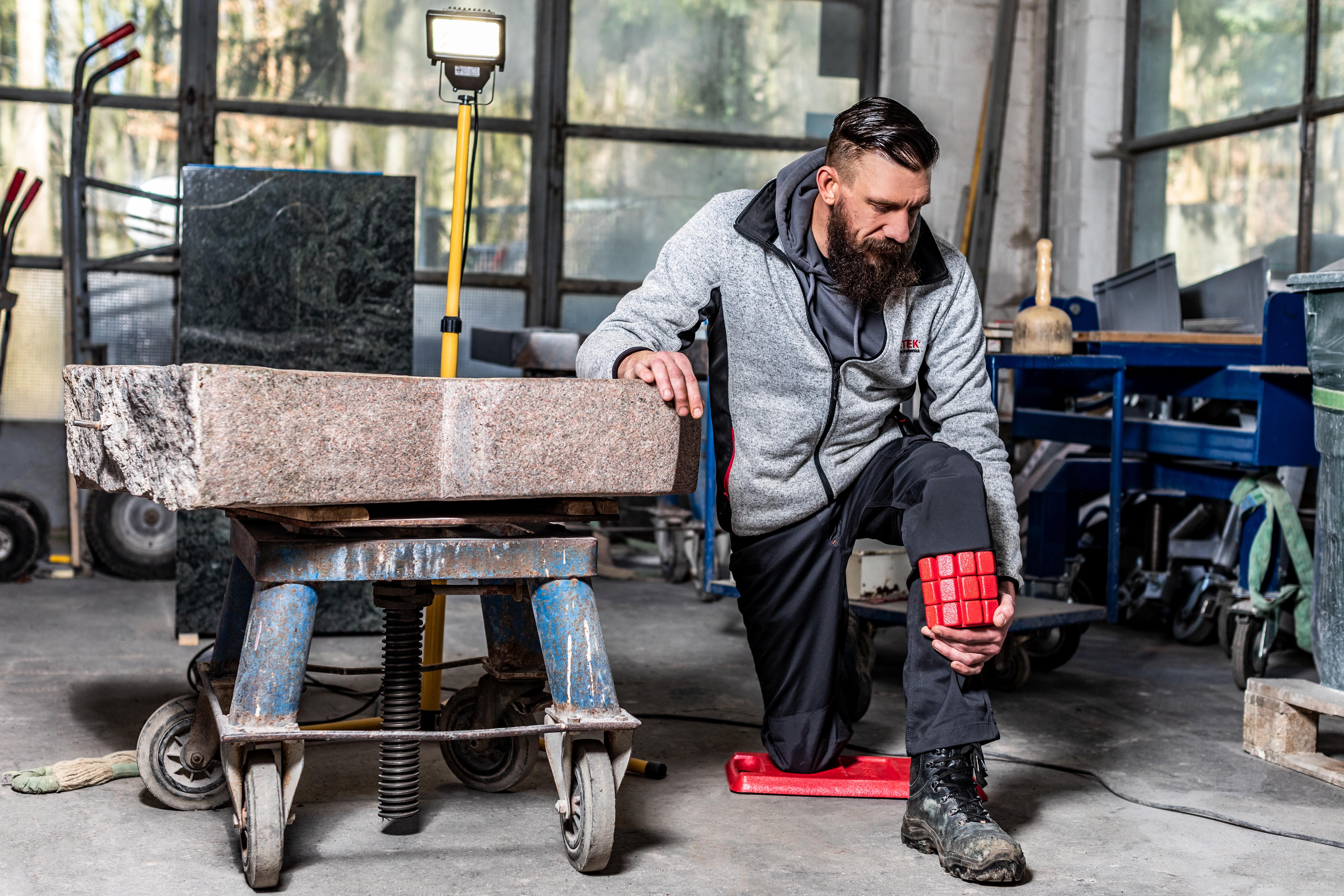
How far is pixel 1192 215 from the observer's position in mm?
5316

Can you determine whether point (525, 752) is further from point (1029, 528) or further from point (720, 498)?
point (1029, 528)

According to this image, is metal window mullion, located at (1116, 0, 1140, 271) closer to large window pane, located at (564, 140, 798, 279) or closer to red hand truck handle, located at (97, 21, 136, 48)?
large window pane, located at (564, 140, 798, 279)

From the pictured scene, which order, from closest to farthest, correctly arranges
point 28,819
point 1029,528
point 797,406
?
point 28,819 → point 797,406 → point 1029,528

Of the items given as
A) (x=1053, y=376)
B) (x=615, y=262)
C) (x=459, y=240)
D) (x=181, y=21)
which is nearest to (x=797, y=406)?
(x=459, y=240)

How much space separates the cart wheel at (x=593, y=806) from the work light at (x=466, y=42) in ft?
3.98

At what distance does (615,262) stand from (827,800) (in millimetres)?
3879

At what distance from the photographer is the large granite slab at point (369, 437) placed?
1604mm

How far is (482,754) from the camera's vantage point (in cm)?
227

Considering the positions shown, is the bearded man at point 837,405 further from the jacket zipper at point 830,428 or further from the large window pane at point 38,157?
the large window pane at point 38,157

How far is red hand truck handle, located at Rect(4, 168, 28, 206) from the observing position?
448cm

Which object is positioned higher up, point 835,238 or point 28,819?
point 835,238

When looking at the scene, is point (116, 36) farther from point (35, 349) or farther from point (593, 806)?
point (593, 806)

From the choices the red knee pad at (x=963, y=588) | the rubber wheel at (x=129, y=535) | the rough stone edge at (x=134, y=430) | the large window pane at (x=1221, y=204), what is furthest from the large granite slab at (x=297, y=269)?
the large window pane at (x=1221, y=204)

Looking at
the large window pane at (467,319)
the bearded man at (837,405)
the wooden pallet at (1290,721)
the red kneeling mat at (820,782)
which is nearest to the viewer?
the bearded man at (837,405)
